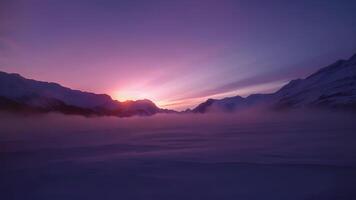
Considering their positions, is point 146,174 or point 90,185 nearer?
point 90,185

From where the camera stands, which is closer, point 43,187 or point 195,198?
point 195,198

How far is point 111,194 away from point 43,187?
2.72 m

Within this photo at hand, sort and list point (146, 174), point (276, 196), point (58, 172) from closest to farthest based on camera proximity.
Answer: point (276, 196)
point (146, 174)
point (58, 172)

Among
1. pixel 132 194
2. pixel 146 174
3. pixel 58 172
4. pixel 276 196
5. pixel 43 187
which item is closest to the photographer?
pixel 276 196

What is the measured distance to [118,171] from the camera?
12.7m

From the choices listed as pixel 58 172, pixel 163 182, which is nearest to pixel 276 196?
pixel 163 182

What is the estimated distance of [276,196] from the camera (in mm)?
8648

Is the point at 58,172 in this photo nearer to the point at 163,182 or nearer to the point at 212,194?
the point at 163,182

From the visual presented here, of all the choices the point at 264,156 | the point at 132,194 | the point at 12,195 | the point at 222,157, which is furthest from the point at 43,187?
the point at 264,156

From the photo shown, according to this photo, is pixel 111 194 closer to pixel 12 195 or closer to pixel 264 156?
pixel 12 195

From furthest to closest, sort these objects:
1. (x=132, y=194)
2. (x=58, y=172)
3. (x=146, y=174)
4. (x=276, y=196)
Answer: (x=58, y=172)
(x=146, y=174)
(x=132, y=194)
(x=276, y=196)

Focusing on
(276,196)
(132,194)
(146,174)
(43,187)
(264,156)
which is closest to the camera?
(276,196)

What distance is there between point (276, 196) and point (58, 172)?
8952 millimetres

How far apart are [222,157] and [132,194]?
23.7 ft
